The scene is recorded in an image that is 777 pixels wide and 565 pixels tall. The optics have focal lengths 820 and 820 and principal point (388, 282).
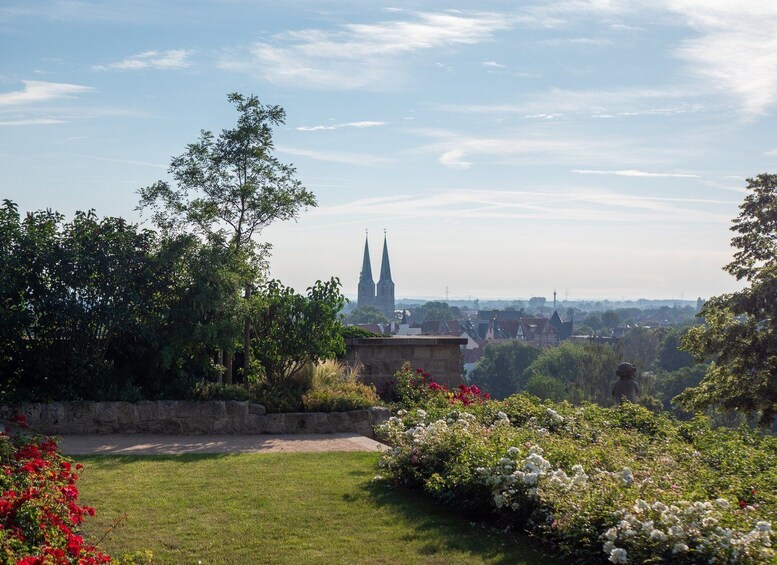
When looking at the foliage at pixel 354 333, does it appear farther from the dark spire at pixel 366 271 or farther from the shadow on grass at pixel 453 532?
the dark spire at pixel 366 271

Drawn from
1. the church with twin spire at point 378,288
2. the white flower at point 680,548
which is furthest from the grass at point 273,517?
the church with twin spire at point 378,288

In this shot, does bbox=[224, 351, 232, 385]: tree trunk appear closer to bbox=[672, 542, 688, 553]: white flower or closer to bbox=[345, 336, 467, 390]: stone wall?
bbox=[345, 336, 467, 390]: stone wall

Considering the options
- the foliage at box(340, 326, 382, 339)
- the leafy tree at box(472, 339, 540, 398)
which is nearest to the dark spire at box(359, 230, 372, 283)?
the leafy tree at box(472, 339, 540, 398)

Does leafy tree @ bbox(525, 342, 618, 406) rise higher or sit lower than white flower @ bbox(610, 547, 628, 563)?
lower

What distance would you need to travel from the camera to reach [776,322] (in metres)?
11.8

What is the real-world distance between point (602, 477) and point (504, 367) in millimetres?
69224

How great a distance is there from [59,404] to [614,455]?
6605mm

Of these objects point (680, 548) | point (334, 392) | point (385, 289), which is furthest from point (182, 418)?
point (385, 289)

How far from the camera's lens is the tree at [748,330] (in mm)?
11984

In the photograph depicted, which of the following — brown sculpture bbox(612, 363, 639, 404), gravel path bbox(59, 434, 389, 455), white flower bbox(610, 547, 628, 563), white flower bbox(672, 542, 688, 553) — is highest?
brown sculpture bbox(612, 363, 639, 404)

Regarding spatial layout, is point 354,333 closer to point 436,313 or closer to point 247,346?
point 247,346

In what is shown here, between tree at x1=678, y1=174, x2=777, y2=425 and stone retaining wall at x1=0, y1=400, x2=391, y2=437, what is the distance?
5380 millimetres

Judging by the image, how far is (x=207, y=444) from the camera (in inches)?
380

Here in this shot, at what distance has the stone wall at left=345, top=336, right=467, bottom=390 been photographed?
524 inches
